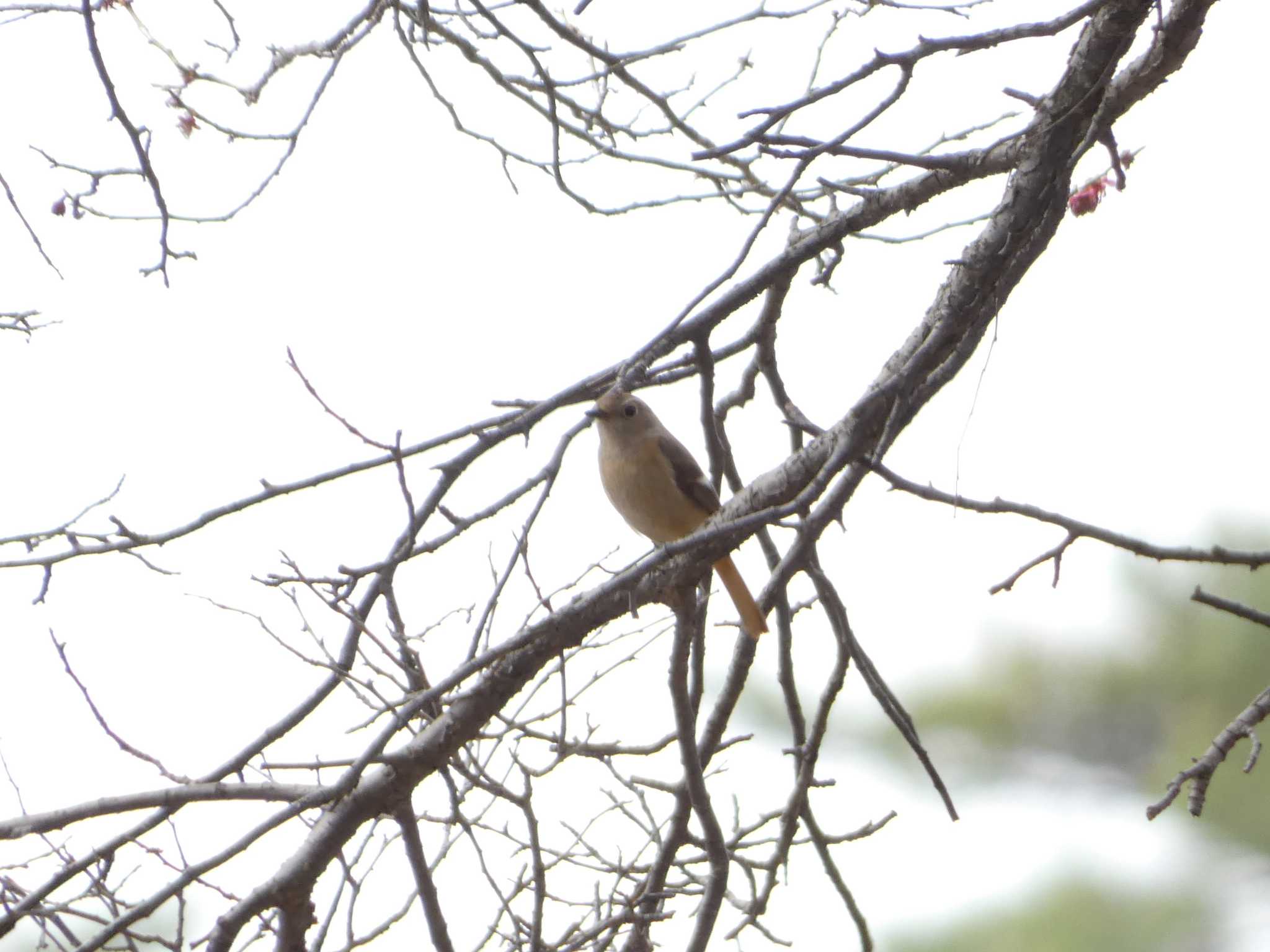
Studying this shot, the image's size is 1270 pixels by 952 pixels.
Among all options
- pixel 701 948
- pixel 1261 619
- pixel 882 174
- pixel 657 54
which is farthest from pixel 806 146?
pixel 657 54

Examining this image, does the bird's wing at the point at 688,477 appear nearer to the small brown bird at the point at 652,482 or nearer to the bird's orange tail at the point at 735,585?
the small brown bird at the point at 652,482

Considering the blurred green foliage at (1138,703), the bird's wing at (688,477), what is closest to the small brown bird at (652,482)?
the bird's wing at (688,477)

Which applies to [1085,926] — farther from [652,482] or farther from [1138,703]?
[652,482]

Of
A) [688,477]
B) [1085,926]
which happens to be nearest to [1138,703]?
[1085,926]

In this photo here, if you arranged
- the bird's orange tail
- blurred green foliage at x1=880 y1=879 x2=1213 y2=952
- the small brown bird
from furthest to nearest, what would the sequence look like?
1. blurred green foliage at x1=880 y1=879 x2=1213 y2=952
2. the small brown bird
3. the bird's orange tail

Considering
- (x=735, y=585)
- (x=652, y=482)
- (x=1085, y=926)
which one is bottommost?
(x=1085, y=926)

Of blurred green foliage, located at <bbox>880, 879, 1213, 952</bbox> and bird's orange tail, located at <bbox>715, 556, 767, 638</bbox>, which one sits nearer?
bird's orange tail, located at <bbox>715, 556, 767, 638</bbox>

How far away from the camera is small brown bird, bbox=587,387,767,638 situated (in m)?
5.22

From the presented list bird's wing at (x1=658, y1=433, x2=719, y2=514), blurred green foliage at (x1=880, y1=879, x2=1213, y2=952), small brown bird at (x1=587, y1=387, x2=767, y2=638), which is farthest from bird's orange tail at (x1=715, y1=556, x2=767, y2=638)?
blurred green foliage at (x1=880, y1=879, x2=1213, y2=952)

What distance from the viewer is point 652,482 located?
5.22 metres

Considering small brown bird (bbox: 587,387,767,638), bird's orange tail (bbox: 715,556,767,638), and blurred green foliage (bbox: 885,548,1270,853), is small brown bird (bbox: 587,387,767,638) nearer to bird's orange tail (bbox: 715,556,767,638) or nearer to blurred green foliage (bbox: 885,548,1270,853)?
bird's orange tail (bbox: 715,556,767,638)

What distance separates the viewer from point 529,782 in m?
2.99

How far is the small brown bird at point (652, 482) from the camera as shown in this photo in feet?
17.1

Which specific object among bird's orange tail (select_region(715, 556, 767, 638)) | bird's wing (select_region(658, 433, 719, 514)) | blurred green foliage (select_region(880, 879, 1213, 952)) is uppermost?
bird's wing (select_region(658, 433, 719, 514))
